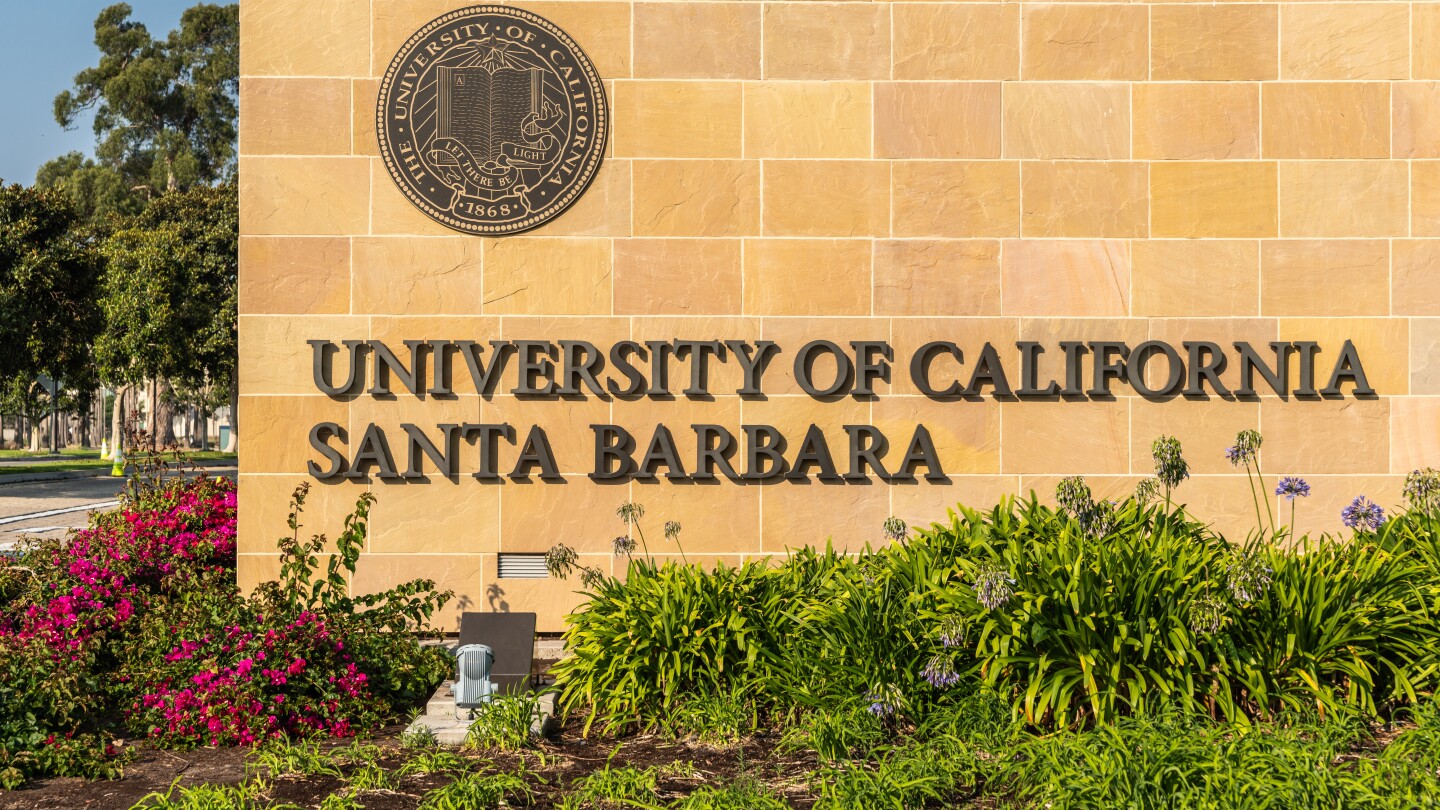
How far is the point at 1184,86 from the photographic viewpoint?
8797 mm

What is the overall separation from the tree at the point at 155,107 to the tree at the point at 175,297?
1141 centimetres

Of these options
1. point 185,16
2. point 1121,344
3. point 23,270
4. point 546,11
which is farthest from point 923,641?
point 185,16

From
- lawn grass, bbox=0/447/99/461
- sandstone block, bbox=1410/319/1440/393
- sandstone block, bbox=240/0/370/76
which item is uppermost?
sandstone block, bbox=240/0/370/76

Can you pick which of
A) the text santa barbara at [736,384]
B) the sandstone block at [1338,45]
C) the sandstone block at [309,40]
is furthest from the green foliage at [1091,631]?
the sandstone block at [309,40]

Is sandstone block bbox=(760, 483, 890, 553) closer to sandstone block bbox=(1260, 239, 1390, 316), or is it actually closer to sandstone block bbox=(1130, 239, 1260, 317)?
sandstone block bbox=(1130, 239, 1260, 317)

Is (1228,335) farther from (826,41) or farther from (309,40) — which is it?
(309,40)

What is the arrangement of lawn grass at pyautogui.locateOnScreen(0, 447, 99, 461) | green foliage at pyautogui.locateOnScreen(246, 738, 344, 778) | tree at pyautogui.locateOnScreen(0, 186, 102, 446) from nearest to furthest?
green foliage at pyautogui.locateOnScreen(246, 738, 344, 778) < tree at pyautogui.locateOnScreen(0, 186, 102, 446) < lawn grass at pyautogui.locateOnScreen(0, 447, 99, 461)

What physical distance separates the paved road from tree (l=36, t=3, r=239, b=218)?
21770 mm

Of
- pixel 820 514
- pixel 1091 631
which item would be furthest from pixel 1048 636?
pixel 820 514

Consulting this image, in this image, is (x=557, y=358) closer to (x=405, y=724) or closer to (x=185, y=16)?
(x=405, y=724)

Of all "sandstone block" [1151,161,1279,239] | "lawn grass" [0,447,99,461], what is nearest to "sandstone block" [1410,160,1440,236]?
"sandstone block" [1151,161,1279,239]

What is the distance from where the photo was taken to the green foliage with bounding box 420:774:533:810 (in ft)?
16.1

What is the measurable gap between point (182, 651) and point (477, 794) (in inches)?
103

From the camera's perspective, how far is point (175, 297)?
120ft
